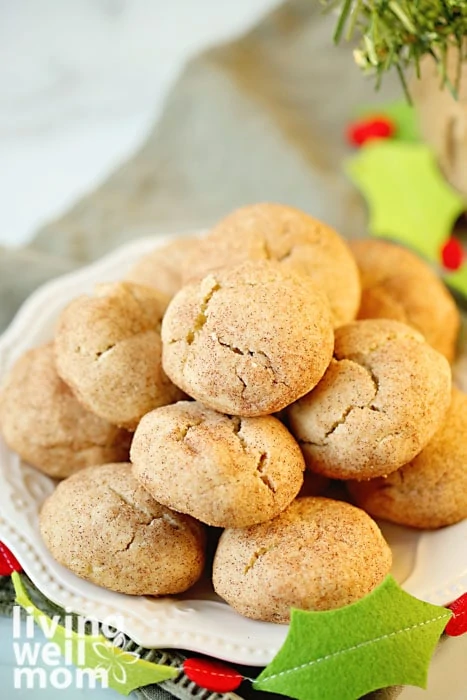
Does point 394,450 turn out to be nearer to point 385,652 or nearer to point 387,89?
point 385,652

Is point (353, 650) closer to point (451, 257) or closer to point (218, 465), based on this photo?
point (218, 465)

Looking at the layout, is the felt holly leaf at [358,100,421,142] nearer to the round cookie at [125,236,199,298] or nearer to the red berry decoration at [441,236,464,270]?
the red berry decoration at [441,236,464,270]

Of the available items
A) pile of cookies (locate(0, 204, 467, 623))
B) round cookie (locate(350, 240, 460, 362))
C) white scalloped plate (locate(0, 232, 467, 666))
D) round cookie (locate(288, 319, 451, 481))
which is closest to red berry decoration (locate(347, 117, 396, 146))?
round cookie (locate(350, 240, 460, 362))

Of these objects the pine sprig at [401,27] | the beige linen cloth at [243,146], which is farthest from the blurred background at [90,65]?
the pine sprig at [401,27]

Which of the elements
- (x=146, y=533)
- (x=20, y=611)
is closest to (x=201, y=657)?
(x=146, y=533)

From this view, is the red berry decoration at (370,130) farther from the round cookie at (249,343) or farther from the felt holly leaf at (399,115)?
the round cookie at (249,343)
